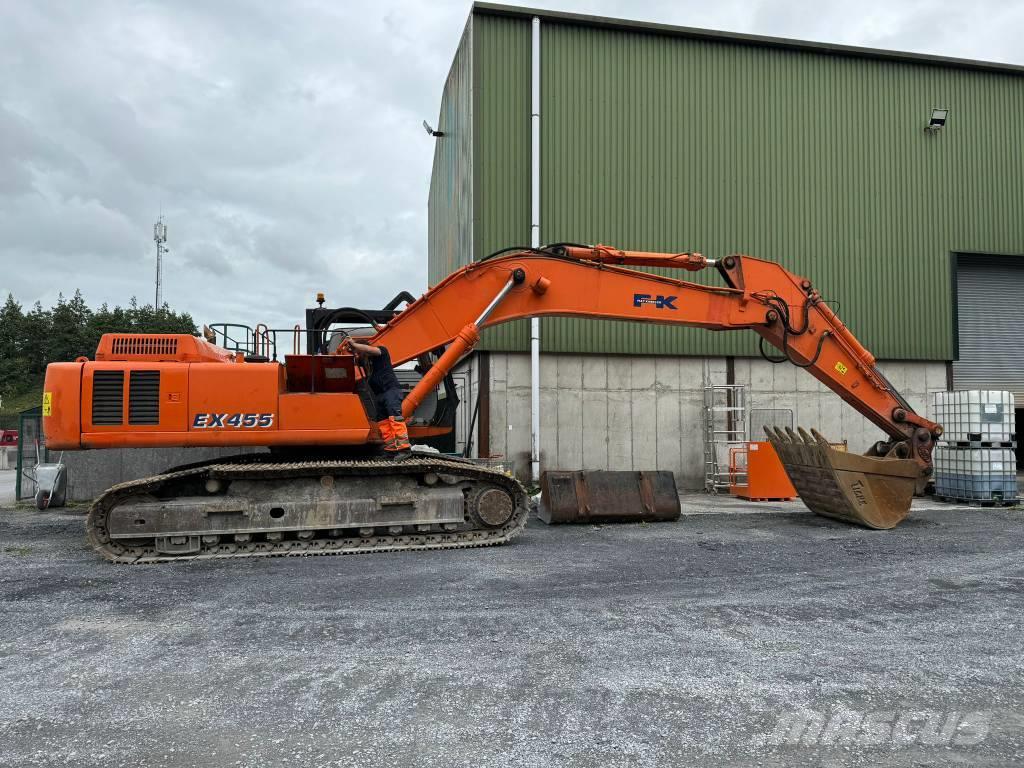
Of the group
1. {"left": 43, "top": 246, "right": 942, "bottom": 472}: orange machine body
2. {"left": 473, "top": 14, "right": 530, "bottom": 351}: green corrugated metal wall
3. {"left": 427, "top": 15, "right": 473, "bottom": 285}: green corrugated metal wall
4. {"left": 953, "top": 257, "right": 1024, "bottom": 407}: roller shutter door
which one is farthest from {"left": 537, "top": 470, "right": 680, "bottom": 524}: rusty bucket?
{"left": 953, "top": 257, "right": 1024, "bottom": 407}: roller shutter door

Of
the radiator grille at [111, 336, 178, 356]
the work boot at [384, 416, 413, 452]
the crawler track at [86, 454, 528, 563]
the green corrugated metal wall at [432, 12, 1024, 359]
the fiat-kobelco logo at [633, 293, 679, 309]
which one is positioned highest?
the green corrugated metal wall at [432, 12, 1024, 359]

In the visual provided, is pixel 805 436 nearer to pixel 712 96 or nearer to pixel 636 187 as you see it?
pixel 636 187

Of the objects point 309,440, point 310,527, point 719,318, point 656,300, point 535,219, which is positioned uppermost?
point 535,219

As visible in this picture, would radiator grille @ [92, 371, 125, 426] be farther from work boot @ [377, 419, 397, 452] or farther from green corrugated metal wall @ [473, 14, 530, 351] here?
green corrugated metal wall @ [473, 14, 530, 351]

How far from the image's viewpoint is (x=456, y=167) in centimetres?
1845

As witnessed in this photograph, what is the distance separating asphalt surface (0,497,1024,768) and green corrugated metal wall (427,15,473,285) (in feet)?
34.1

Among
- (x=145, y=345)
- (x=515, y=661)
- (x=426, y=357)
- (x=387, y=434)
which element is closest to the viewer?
(x=515, y=661)

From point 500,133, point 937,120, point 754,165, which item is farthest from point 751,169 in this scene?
point 500,133

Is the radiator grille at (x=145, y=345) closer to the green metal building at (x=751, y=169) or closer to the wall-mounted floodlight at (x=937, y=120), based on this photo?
the green metal building at (x=751, y=169)

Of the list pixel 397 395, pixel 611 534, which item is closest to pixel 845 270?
pixel 611 534

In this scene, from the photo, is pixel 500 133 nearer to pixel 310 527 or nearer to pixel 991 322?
pixel 310 527

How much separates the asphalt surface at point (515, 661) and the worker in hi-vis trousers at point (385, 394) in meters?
1.46

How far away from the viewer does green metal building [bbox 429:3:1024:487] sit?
593 inches

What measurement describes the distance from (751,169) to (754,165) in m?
0.13
